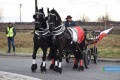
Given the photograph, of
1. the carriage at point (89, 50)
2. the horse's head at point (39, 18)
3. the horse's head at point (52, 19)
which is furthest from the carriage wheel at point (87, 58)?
the horse's head at point (39, 18)

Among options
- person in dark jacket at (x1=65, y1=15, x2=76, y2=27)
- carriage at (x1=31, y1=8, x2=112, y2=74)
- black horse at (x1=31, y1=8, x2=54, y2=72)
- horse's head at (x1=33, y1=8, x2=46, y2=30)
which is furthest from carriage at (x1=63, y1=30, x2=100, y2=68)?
horse's head at (x1=33, y1=8, x2=46, y2=30)

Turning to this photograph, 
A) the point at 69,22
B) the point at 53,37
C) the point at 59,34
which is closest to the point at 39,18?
the point at 53,37

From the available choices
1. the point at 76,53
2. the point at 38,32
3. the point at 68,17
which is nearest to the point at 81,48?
the point at 76,53

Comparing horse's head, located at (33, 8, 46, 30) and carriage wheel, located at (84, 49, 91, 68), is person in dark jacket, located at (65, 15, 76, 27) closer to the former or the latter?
carriage wheel, located at (84, 49, 91, 68)

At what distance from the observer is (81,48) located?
14.0 metres

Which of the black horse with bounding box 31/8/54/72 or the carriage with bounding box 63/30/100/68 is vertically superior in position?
the black horse with bounding box 31/8/54/72

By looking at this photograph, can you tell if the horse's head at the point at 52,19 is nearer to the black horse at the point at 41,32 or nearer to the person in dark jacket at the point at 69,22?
the black horse at the point at 41,32

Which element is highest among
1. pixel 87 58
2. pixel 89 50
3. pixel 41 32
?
pixel 41 32

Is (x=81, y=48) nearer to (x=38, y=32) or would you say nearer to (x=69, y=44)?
(x=69, y=44)

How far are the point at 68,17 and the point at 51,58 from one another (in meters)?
2.31

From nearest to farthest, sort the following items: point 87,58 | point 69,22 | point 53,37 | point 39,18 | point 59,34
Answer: point 39,18, point 53,37, point 59,34, point 87,58, point 69,22

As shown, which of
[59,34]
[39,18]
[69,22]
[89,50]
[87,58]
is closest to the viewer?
[39,18]

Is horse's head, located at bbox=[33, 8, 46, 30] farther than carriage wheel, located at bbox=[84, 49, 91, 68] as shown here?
No

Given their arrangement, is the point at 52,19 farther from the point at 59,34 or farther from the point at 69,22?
the point at 69,22
